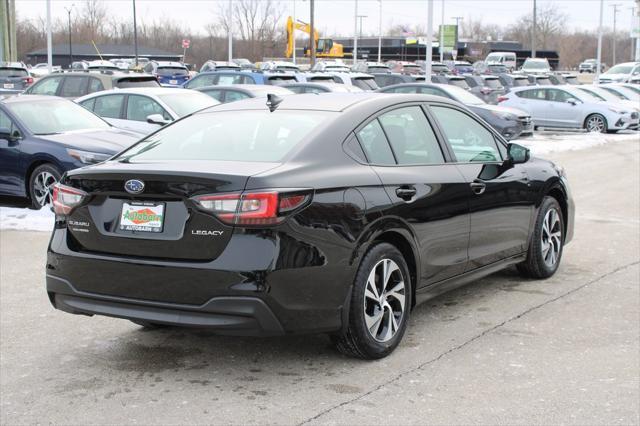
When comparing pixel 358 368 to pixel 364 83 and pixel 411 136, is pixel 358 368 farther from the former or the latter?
pixel 364 83

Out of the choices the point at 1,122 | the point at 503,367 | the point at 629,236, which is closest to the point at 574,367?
the point at 503,367

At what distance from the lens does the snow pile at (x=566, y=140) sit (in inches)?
834

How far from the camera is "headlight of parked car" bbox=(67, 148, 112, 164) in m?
10.7

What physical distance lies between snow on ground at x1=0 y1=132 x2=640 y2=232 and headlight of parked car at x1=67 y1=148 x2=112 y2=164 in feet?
2.47

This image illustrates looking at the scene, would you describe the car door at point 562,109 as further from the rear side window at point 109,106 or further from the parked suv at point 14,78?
the parked suv at point 14,78

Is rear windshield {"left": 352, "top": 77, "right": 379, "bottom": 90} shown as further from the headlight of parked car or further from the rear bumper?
the rear bumper

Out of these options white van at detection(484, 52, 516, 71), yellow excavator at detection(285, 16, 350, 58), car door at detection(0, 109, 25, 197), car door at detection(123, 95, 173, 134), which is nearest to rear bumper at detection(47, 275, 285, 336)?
car door at detection(0, 109, 25, 197)

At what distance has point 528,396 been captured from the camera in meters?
4.45

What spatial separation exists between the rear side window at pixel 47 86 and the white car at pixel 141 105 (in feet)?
16.2

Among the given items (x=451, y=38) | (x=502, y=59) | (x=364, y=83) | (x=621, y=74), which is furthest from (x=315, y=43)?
(x=364, y=83)

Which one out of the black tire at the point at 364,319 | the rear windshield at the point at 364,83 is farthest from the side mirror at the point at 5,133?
the rear windshield at the point at 364,83

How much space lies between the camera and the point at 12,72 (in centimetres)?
3350

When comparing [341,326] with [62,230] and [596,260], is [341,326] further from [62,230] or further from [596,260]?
[596,260]

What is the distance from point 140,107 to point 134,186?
33.9 ft
